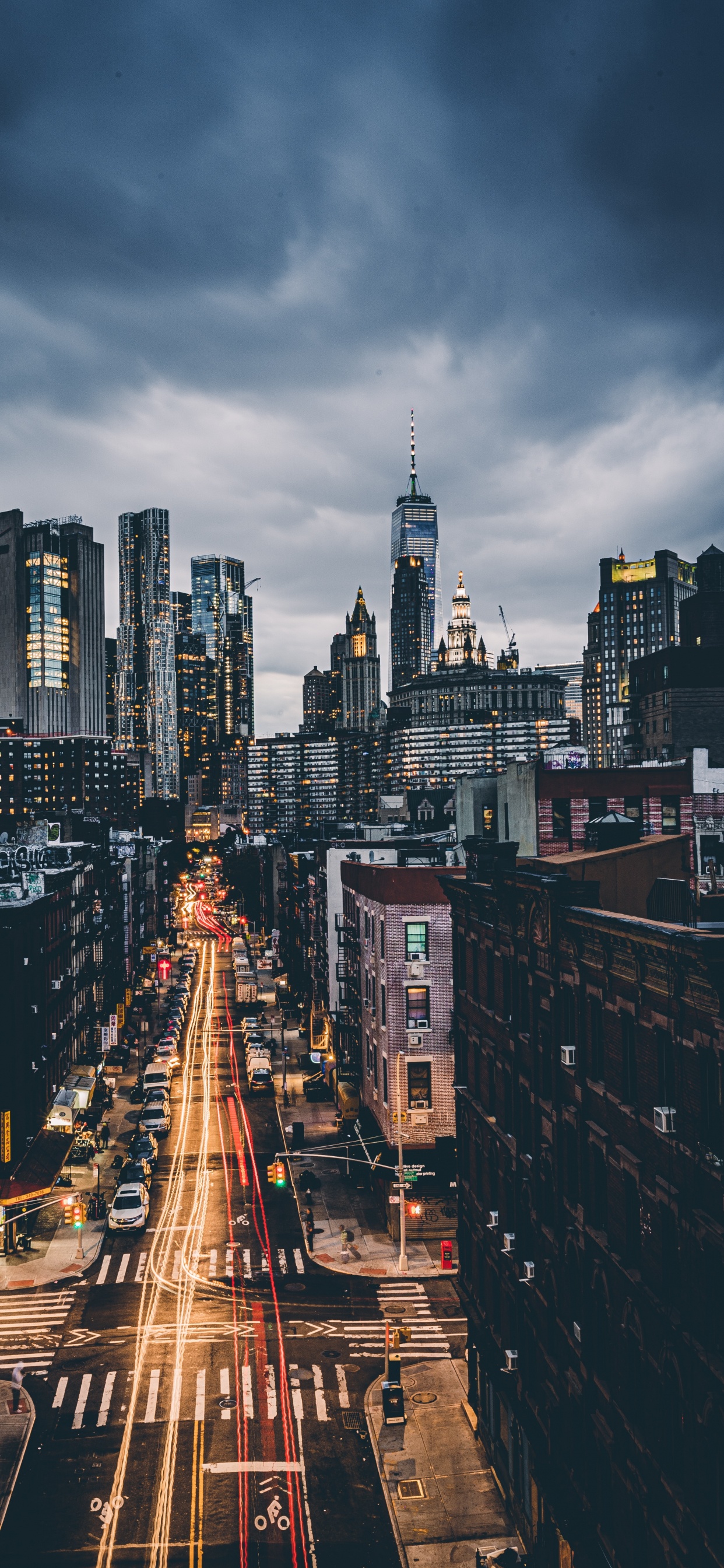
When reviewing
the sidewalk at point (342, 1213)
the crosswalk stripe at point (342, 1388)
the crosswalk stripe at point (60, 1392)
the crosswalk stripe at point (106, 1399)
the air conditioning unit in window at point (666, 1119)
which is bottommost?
the sidewalk at point (342, 1213)

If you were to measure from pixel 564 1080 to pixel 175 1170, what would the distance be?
39.9m

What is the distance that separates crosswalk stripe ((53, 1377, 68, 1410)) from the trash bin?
10.4m

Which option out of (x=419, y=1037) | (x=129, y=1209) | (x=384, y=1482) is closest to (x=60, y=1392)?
(x=384, y=1482)

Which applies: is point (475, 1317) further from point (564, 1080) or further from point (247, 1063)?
point (247, 1063)

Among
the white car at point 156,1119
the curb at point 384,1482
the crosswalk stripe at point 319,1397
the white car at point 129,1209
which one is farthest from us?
the white car at point 156,1119

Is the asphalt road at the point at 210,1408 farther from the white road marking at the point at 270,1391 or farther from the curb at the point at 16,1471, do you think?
the curb at the point at 16,1471

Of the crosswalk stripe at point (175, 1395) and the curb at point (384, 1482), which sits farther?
the crosswalk stripe at point (175, 1395)

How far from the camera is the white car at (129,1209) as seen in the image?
50.8 meters

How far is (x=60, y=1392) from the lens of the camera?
35406 mm

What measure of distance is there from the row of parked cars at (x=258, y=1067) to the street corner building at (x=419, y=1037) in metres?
22.6

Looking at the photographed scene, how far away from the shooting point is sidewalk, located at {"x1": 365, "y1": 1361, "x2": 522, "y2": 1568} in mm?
27562

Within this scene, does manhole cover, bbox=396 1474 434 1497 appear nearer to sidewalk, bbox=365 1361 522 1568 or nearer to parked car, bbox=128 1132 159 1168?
sidewalk, bbox=365 1361 522 1568

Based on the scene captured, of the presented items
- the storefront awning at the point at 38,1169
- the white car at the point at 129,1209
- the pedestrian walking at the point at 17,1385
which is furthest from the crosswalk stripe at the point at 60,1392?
the white car at the point at 129,1209

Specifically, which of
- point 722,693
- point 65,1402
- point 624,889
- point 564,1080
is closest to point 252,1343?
point 65,1402
